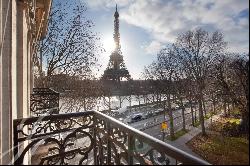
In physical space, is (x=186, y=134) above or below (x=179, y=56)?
below

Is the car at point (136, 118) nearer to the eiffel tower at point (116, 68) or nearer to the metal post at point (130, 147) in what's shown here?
the eiffel tower at point (116, 68)

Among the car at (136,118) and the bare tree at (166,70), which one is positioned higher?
the bare tree at (166,70)

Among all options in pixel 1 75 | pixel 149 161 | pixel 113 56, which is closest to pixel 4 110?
pixel 1 75

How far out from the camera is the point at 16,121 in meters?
3.60

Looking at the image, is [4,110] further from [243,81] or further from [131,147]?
[243,81]

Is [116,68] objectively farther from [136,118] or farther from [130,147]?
[130,147]

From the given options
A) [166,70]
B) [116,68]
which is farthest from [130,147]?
[116,68]

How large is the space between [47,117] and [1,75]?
4.47 feet

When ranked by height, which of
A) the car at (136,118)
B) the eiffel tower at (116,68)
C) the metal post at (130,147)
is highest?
the eiffel tower at (116,68)

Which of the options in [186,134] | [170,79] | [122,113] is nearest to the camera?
[186,134]

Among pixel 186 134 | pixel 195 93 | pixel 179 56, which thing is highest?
pixel 179 56

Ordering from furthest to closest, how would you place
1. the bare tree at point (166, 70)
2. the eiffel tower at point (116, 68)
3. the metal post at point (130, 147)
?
1. the eiffel tower at point (116, 68)
2. the bare tree at point (166, 70)
3. the metal post at point (130, 147)

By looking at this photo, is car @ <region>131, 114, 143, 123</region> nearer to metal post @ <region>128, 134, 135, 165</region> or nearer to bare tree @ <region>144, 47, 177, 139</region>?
bare tree @ <region>144, 47, 177, 139</region>

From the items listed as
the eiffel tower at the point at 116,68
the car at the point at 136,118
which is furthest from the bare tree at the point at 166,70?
the eiffel tower at the point at 116,68
